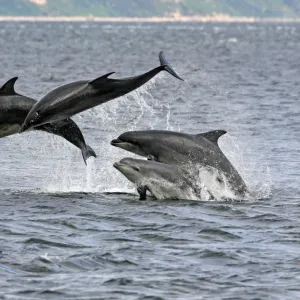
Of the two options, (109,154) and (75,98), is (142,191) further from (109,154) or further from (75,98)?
(109,154)

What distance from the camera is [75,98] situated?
17.2 meters

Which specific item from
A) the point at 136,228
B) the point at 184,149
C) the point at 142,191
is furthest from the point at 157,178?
the point at 136,228

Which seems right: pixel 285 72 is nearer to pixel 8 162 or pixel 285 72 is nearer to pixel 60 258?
pixel 8 162

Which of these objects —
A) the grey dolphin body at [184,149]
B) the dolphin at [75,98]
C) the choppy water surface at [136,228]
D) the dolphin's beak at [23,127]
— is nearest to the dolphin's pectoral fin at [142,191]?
the choppy water surface at [136,228]

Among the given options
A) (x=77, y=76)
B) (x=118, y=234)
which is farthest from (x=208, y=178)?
(x=77, y=76)

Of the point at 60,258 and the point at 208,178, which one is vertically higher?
the point at 208,178

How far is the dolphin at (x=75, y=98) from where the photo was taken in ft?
56.1

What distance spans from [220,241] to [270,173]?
747 cm

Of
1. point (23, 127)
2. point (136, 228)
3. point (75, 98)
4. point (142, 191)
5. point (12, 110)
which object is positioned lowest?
point (136, 228)

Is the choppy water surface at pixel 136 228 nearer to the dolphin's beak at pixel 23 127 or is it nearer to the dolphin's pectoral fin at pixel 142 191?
the dolphin's pectoral fin at pixel 142 191

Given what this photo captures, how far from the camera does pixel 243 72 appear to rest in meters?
61.7

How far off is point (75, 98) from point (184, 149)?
2.29 meters

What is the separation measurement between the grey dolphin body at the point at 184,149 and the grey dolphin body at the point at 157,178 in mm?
349

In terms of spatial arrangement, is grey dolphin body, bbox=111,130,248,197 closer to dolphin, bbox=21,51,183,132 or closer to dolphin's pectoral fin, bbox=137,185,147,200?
dolphin's pectoral fin, bbox=137,185,147,200
